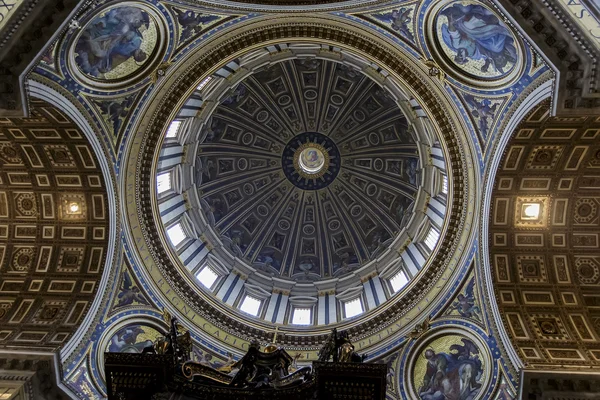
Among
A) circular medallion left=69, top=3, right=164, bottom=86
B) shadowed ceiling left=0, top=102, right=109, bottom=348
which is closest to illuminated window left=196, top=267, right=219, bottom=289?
shadowed ceiling left=0, top=102, right=109, bottom=348

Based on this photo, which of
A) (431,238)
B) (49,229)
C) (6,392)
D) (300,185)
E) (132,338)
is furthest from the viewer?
(300,185)

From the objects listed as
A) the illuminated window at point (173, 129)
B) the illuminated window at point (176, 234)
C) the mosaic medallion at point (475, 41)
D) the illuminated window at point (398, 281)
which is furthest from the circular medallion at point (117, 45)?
the illuminated window at point (398, 281)

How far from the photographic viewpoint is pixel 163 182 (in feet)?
82.0

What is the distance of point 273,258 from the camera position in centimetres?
3225

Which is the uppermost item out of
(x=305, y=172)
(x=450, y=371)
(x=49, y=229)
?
(x=305, y=172)

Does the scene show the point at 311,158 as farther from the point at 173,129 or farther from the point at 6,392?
the point at 6,392

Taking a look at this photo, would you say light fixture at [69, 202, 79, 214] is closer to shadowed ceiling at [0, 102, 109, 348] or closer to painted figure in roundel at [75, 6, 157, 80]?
shadowed ceiling at [0, 102, 109, 348]

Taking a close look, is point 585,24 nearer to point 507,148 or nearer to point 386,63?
point 507,148

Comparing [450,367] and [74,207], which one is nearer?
[450,367]

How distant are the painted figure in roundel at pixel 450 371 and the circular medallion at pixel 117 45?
1524 cm

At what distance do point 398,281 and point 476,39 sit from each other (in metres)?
12.8

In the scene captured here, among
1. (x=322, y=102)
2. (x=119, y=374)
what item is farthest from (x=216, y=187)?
(x=119, y=374)

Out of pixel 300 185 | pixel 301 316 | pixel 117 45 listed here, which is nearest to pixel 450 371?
pixel 301 316

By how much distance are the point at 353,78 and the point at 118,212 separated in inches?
684
